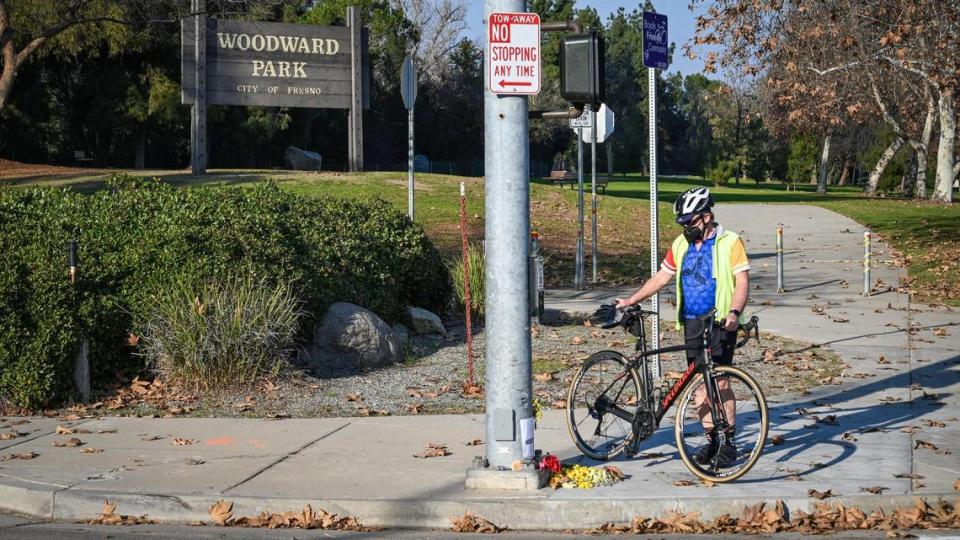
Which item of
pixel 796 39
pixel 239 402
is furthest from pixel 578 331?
pixel 796 39

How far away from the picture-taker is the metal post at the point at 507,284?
297 inches

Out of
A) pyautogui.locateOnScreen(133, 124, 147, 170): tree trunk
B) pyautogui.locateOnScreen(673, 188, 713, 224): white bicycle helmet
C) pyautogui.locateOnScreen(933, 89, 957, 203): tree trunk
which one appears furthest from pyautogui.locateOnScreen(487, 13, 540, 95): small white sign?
pyautogui.locateOnScreen(133, 124, 147, 170): tree trunk

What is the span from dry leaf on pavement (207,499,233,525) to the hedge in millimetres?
3644

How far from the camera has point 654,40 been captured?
1084 cm

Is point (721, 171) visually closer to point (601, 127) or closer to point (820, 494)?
point (601, 127)

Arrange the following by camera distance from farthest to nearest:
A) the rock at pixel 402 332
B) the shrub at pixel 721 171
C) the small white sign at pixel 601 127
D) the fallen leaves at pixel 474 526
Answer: the shrub at pixel 721 171, the small white sign at pixel 601 127, the rock at pixel 402 332, the fallen leaves at pixel 474 526

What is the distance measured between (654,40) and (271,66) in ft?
64.2

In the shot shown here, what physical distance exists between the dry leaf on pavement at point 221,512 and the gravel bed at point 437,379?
9.29 ft

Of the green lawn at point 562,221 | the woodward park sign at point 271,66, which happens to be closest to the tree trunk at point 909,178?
the green lawn at point 562,221

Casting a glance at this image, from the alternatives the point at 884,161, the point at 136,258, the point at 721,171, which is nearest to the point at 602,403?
the point at 136,258

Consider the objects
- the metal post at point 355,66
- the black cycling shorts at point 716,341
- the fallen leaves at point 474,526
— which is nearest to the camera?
the fallen leaves at point 474,526

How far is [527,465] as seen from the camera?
297 inches

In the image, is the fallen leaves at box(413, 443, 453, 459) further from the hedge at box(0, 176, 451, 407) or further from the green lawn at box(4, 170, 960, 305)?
the green lawn at box(4, 170, 960, 305)

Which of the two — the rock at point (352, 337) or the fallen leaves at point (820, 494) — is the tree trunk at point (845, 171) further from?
the fallen leaves at point (820, 494)
